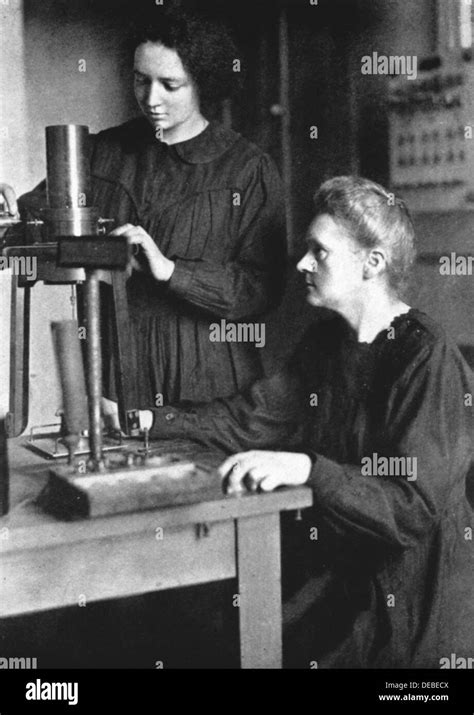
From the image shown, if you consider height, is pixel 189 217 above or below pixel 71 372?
above

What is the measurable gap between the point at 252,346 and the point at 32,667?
3.26ft

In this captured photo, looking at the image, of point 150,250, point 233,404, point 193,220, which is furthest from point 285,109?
point 233,404

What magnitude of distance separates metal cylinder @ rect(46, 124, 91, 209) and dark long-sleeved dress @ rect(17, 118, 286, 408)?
63 centimetres

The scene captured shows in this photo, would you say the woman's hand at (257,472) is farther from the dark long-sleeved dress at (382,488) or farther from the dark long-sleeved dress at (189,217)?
the dark long-sleeved dress at (189,217)

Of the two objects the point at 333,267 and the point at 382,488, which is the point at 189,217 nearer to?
the point at 333,267

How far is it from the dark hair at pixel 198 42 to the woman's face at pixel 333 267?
1.73ft

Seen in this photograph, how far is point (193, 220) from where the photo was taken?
2270 millimetres

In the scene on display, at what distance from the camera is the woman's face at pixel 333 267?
1.86 m

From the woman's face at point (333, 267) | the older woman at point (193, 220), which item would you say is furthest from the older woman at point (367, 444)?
the older woman at point (193, 220)

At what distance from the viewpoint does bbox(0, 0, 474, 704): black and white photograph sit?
141 centimetres

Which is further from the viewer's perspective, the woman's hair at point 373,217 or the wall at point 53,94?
the wall at point 53,94

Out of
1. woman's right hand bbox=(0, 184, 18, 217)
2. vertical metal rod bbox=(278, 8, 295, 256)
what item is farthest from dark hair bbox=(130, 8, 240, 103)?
vertical metal rod bbox=(278, 8, 295, 256)

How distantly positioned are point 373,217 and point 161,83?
617mm
